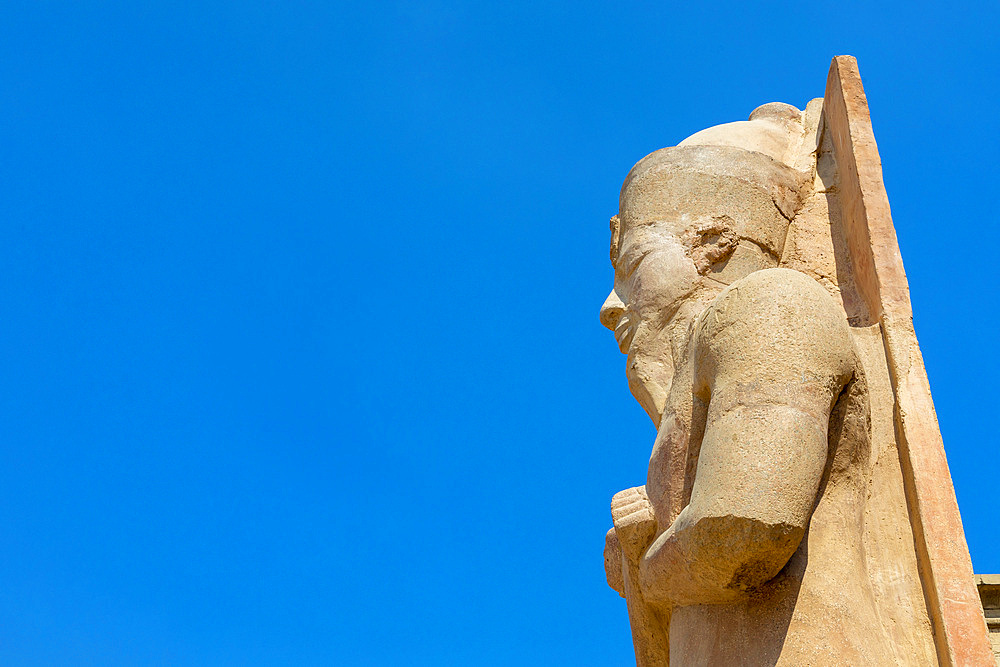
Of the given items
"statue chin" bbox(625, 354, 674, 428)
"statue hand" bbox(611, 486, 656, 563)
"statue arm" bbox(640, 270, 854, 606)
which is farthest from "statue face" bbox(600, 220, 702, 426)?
"statue arm" bbox(640, 270, 854, 606)

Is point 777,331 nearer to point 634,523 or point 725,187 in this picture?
point 634,523

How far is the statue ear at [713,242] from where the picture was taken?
480 cm

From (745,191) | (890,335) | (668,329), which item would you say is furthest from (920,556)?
(745,191)

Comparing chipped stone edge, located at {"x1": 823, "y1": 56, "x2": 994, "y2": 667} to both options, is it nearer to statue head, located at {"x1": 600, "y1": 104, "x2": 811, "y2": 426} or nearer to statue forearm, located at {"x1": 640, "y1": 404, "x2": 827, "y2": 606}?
statue head, located at {"x1": 600, "y1": 104, "x2": 811, "y2": 426}

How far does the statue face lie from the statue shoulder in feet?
2.15

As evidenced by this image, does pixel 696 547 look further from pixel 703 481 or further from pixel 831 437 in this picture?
pixel 831 437

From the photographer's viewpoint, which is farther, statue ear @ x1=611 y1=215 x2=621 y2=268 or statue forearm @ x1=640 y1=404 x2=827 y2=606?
statue ear @ x1=611 y1=215 x2=621 y2=268

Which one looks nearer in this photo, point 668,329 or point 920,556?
point 920,556

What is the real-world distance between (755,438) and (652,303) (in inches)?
48.0

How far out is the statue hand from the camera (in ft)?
13.8

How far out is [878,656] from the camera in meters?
3.65

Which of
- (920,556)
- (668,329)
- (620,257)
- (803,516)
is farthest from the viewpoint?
(620,257)

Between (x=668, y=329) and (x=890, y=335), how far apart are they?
877 mm

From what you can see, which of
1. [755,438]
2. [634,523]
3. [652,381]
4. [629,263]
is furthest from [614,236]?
[755,438]
